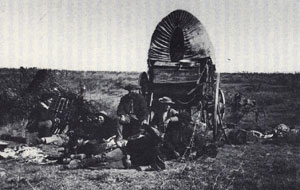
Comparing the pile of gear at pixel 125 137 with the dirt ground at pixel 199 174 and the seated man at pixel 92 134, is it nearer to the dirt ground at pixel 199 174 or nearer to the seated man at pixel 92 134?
the seated man at pixel 92 134

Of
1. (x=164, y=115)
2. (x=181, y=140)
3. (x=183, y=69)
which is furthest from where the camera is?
(x=183, y=69)

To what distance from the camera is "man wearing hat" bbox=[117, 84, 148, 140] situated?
7.43 meters

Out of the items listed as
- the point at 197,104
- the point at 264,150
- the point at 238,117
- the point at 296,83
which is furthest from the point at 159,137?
the point at 296,83

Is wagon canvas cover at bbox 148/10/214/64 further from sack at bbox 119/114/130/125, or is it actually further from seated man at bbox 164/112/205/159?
sack at bbox 119/114/130/125

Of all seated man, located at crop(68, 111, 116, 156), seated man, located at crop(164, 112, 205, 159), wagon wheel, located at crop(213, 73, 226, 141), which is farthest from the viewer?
wagon wheel, located at crop(213, 73, 226, 141)

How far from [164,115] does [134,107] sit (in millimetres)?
821

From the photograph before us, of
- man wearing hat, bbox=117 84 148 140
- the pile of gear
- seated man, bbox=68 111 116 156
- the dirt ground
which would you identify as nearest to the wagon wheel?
the dirt ground

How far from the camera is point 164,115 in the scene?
7.77 meters

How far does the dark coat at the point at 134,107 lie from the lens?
7.81 m

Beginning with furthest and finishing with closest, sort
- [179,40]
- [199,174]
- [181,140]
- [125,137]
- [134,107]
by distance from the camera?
1. [179,40]
2. [134,107]
3. [125,137]
4. [181,140]
5. [199,174]

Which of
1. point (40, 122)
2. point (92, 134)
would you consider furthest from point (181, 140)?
Result: point (40, 122)

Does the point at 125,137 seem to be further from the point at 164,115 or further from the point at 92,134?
→ the point at 164,115

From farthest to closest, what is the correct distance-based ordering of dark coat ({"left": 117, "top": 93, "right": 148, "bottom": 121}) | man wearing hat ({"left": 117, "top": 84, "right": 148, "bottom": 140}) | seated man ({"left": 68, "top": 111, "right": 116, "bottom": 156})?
dark coat ({"left": 117, "top": 93, "right": 148, "bottom": 121}), man wearing hat ({"left": 117, "top": 84, "right": 148, "bottom": 140}), seated man ({"left": 68, "top": 111, "right": 116, "bottom": 156})

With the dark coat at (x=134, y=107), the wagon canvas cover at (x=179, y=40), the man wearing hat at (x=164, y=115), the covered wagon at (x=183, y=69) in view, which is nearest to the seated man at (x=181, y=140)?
the man wearing hat at (x=164, y=115)
